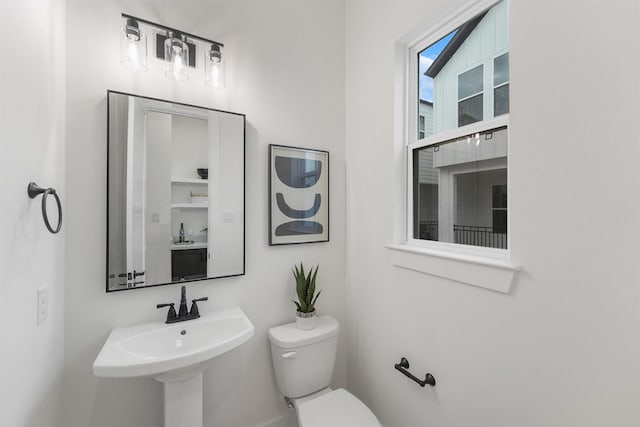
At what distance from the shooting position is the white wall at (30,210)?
0.76 meters

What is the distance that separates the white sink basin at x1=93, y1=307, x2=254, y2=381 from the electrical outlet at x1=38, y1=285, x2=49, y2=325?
237mm

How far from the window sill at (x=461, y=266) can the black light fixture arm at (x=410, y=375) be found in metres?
0.50

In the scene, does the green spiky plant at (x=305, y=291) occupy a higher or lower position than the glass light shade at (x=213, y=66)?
lower

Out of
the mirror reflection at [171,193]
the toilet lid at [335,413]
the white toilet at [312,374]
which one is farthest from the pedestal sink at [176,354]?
the toilet lid at [335,413]

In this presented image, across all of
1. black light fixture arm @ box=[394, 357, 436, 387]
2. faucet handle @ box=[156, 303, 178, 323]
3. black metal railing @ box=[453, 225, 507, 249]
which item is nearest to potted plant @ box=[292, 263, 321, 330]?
black light fixture arm @ box=[394, 357, 436, 387]

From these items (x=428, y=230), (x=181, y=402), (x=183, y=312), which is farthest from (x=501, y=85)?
(x=181, y=402)

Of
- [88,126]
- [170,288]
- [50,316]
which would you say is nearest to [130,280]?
[170,288]

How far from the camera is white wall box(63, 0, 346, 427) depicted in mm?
1232

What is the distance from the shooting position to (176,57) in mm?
1387

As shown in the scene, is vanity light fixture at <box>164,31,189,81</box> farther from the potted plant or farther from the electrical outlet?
the potted plant

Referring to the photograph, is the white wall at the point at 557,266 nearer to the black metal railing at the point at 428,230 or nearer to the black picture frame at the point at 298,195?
the black metal railing at the point at 428,230

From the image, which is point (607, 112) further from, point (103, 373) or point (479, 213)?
point (103, 373)

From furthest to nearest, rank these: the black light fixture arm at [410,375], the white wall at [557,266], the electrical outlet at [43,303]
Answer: the black light fixture arm at [410,375], the electrical outlet at [43,303], the white wall at [557,266]

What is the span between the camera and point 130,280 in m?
1.31
